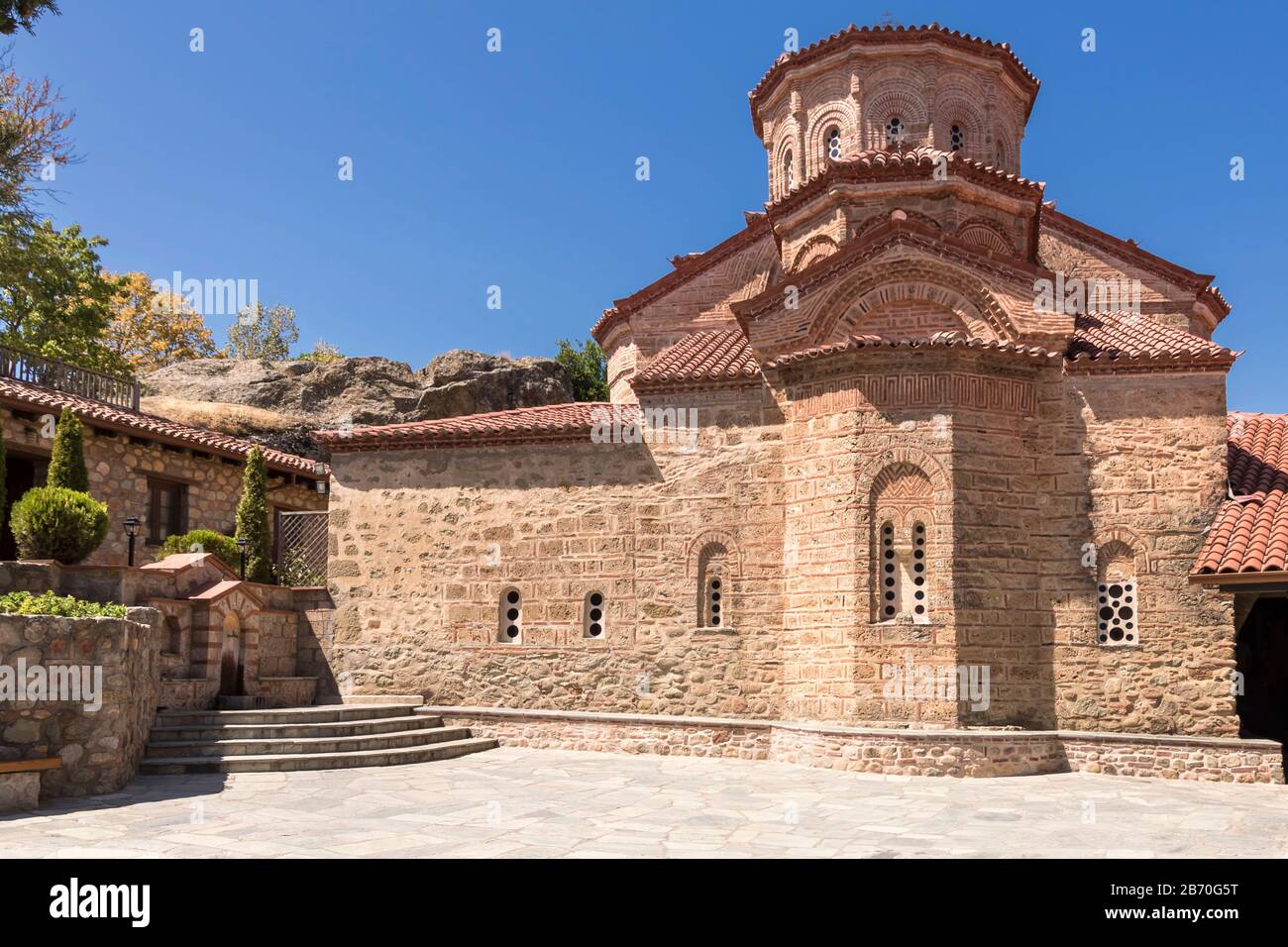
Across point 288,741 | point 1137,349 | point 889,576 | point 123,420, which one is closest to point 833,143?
point 1137,349

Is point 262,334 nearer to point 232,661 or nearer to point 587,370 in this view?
point 587,370

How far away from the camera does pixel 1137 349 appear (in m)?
13.1

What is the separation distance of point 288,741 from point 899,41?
1365cm

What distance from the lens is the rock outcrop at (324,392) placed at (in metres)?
24.0

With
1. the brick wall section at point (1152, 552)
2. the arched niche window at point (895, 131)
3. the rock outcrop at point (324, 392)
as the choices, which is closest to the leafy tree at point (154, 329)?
the rock outcrop at point (324, 392)

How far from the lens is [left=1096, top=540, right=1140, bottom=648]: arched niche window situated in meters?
12.5

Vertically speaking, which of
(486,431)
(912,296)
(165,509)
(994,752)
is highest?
(912,296)

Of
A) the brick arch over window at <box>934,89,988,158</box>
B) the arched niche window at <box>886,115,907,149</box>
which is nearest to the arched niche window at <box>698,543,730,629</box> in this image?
the arched niche window at <box>886,115,907,149</box>

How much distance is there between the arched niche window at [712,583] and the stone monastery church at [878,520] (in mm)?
43

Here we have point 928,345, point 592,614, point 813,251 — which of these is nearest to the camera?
point 928,345

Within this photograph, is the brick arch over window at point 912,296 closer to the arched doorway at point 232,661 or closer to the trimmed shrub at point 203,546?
the arched doorway at point 232,661

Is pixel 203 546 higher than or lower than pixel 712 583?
higher
